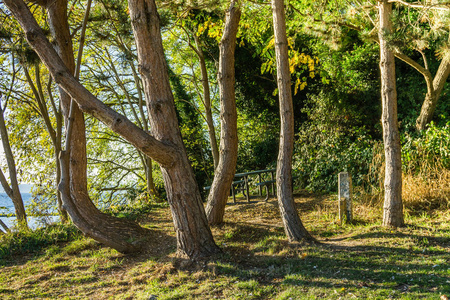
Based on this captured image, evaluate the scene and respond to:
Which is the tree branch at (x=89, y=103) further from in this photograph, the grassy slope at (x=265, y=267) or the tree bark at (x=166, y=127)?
the grassy slope at (x=265, y=267)

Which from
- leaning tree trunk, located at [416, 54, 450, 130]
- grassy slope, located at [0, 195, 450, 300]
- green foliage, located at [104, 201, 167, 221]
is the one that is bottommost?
grassy slope, located at [0, 195, 450, 300]

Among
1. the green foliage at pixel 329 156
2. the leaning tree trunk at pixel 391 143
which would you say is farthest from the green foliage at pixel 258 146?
the leaning tree trunk at pixel 391 143

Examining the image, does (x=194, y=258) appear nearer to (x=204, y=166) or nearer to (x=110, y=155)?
(x=204, y=166)

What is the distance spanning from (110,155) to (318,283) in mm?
14409

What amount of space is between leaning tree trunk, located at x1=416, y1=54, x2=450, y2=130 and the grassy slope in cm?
355

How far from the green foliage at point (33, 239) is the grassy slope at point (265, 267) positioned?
0.81ft

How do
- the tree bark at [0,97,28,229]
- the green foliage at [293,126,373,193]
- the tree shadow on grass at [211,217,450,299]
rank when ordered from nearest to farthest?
the tree shadow on grass at [211,217,450,299] → the tree bark at [0,97,28,229] → the green foliage at [293,126,373,193]

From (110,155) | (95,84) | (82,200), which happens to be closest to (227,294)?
(82,200)

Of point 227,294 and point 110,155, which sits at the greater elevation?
point 110,155

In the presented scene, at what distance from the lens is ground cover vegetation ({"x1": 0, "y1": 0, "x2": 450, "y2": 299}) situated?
4.79 m

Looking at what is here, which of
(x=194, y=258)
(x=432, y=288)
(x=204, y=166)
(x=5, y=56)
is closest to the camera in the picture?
(x=432, y=288)

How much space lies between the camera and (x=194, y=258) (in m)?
5.32

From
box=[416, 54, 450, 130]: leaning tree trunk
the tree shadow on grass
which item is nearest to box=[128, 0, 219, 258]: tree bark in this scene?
the tree shadow on grass

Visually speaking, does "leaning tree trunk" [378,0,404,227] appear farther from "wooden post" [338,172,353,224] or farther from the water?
the water
